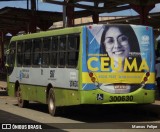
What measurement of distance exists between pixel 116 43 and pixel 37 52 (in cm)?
427

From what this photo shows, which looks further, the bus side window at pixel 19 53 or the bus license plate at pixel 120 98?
the bus side window at pixel 19 53

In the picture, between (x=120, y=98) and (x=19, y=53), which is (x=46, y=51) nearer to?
(x=19, y=53)

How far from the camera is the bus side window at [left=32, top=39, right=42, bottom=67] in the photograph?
1881 cm

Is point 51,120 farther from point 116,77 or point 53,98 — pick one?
point 116,77

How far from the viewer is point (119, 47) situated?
1563 centimetres

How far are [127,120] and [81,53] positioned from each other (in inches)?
102

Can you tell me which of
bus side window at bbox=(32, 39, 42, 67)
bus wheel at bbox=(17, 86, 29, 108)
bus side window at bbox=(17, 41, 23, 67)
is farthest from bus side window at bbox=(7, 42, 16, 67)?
bus side window at bbox=(32, 39, 42, 67)

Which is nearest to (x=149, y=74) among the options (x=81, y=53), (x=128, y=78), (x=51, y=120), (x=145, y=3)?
(x=128, y=78)

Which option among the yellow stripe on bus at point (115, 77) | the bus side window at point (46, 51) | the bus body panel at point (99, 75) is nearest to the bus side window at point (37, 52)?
the bus side window at point (46, 51)

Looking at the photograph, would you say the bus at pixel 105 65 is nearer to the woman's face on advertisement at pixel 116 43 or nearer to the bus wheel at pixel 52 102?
the woman's face on advertisement at pixel 116 43

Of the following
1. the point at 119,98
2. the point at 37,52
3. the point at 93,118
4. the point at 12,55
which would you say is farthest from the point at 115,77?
the point at 12,55

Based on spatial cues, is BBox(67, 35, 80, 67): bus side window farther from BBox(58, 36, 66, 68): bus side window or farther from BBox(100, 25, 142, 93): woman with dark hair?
BBox(100, 25, 142, 93): woman with dark hair

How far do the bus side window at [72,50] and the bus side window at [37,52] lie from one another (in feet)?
8.66

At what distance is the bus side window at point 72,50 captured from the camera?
15.8 meters
